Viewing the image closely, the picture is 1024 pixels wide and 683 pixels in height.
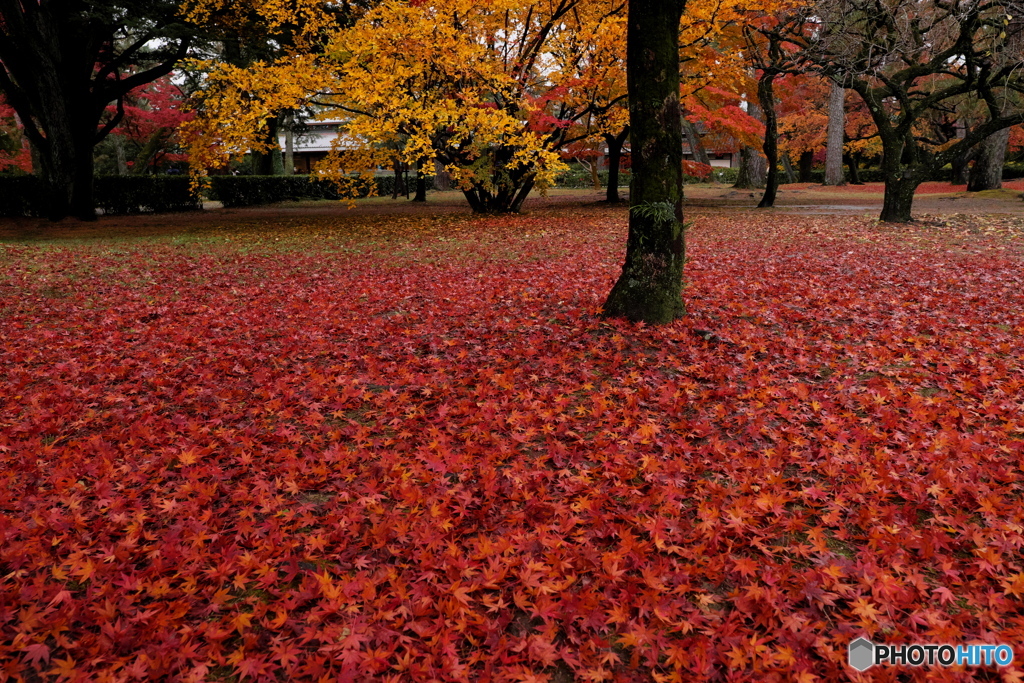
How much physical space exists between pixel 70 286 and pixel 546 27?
1473 cm

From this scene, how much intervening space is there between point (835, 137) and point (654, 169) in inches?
1443

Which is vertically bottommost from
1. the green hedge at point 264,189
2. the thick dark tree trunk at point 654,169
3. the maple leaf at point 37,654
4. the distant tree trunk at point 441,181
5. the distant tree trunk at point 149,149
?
the maple leaf at point 37,654

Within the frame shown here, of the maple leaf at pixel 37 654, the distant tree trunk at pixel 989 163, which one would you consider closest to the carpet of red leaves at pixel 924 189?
the distant tree trunk at pixel 989 163

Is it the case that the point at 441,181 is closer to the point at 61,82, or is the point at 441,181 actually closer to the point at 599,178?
the point at 599,178

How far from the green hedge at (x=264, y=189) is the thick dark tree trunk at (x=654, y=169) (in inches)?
1025

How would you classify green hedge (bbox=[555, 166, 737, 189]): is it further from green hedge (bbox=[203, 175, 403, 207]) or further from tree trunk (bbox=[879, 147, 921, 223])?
tree trunk (bbox=[879, 147, 921, 223])

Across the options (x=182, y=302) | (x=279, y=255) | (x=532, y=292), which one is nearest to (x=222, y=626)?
(x=532, y=292)

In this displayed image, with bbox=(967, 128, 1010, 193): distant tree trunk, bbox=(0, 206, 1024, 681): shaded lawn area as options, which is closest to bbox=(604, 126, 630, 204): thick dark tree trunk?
bbox=(967, 128, 1010, 193): distant tree trunk

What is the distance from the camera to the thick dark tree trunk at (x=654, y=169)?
6.57 meters

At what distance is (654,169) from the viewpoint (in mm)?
6797

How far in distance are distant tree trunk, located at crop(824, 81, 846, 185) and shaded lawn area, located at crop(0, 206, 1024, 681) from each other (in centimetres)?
3222

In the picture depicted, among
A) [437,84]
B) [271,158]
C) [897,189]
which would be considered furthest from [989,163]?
[271,158]

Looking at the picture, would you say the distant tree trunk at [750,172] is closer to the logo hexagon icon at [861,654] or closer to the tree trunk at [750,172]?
the tree trunk at [750,172]

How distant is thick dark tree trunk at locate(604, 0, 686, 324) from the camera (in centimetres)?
657
